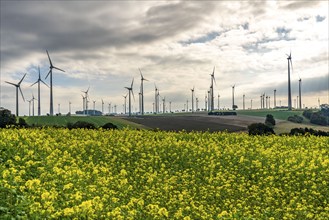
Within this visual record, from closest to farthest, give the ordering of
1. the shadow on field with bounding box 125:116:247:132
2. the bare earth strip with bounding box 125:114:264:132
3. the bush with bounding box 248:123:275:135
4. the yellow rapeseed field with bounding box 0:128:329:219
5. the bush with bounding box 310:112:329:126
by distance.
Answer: the yellow rapeseed field with bounding box 0:128:329:219 < the bush with bounding box 248:123:275:135 < the shadow on field with bounding box 125:116:247:132 < the bare earth strip with bounding box 125:114:264:132 < the bush with bounding box 310:112:329:126

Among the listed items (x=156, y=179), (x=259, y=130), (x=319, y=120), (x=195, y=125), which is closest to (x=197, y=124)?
(x=195, y=125)

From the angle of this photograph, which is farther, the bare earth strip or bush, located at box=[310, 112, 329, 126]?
bush, located at box=[310, 112, 329, 126]

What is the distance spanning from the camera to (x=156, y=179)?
20.5 metres

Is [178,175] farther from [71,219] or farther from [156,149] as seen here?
[71,219]

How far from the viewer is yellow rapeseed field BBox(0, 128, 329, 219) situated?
13.2 metres

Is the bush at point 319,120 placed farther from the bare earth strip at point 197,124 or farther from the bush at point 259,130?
the bush at point 259,130

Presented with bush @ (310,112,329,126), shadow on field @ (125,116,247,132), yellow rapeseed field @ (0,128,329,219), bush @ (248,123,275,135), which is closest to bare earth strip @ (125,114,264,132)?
shadow on field @ (125,116,247,132)

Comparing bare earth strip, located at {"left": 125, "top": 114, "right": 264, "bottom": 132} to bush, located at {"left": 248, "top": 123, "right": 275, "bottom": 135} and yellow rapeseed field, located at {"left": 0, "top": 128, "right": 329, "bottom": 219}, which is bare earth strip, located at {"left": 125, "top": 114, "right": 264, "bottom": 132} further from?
yellow rapeseed field, located at {"left": 0, "top": 128, "right": 329, "bottom": 219}

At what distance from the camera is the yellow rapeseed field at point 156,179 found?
518 inches

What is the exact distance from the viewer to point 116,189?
1845cm

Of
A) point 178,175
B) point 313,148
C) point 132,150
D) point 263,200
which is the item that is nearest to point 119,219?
point 263,200

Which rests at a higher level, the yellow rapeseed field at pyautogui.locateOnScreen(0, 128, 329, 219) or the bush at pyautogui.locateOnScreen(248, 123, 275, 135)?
the bush at pyautogui.locateOnScreen(248, 123, 275, 135)

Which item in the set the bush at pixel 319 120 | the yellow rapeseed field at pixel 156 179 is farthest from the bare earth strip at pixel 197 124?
the yellow rapeseed field at pixel 156 179

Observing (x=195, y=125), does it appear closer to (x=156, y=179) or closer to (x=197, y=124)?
(x=197, y=124)
